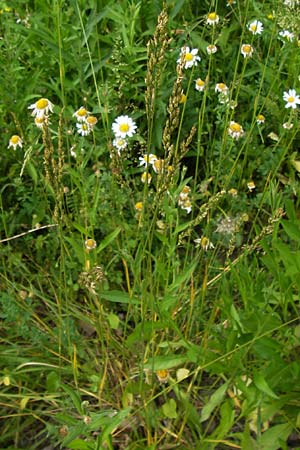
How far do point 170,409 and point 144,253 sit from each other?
1.47ft

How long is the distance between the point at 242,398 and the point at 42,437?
55 centimetres

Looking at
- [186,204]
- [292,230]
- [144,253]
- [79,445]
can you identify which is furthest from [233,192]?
[79,445]

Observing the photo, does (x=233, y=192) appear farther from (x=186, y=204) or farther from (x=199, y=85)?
(x=199, y=85)

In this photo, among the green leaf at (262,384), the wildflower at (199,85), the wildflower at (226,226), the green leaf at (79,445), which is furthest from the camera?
the wildflower at (199,85)

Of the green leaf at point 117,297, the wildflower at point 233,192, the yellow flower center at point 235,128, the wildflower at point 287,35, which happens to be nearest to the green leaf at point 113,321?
the green leaf at point 117,297

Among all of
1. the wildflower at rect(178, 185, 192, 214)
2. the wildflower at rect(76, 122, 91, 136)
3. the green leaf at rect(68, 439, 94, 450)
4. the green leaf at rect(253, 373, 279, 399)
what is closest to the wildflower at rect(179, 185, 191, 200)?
the wildflower at rect(178, 185, 192, 214)

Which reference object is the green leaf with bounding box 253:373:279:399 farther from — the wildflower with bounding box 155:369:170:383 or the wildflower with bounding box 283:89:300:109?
the wildflower with bounding box 283:89:300:109

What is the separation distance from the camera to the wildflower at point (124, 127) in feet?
6.78

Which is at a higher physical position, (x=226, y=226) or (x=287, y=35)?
(x=287, y=35)

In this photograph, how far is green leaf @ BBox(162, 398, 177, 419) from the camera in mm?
1575

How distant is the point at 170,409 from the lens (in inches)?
62.8

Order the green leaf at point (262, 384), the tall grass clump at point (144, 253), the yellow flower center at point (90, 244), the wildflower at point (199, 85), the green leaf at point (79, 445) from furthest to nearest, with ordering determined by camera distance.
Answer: the wildflower at point (199, 85) < the yellow flower center at point (90, 244) < the tall grass clump at point (144, 253) < the green leaf at point (262, 384) < the green leaf at point (79, 445)

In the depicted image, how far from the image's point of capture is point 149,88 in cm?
104

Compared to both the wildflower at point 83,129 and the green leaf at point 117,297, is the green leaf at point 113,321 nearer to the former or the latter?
the green leaf at point 117,297
